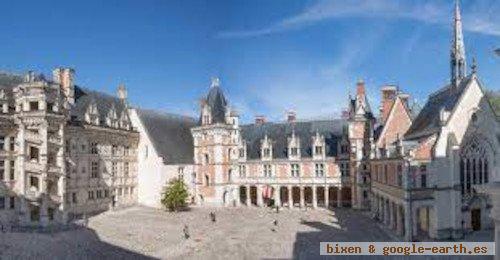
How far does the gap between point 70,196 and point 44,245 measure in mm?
13813

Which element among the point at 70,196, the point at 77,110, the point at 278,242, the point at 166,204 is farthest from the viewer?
the point at 166,204

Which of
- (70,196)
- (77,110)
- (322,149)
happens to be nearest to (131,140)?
(77,110)

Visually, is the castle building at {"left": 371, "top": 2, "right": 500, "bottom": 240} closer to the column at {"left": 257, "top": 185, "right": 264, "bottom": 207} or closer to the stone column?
the stone column

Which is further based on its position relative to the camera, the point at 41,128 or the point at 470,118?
the point at 41,128

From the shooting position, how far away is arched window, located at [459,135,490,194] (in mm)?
35156

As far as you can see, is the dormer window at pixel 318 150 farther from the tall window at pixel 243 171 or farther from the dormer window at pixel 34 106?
the dormer window at pixel 34 106

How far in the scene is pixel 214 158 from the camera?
60125 mm

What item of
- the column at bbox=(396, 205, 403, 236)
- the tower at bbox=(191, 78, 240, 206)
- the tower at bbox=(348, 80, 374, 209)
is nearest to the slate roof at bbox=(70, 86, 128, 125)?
the tower at bbox=(191, 78, 240, 206)

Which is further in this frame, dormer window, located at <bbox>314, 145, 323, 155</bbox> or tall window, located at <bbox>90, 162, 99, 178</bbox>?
dormer window, located at <bbox>314, 145, 323, 155</bbox>

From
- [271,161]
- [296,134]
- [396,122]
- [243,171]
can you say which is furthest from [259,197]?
[396,122]

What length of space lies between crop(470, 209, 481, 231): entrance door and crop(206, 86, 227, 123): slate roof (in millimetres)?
32240

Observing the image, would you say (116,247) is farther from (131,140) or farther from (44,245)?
(131,140)

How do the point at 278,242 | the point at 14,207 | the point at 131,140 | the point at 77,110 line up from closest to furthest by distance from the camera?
the point at 278,242
the point at 14,207
the point at 77,110
the point at 131,140

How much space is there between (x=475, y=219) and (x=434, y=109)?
986 cm
